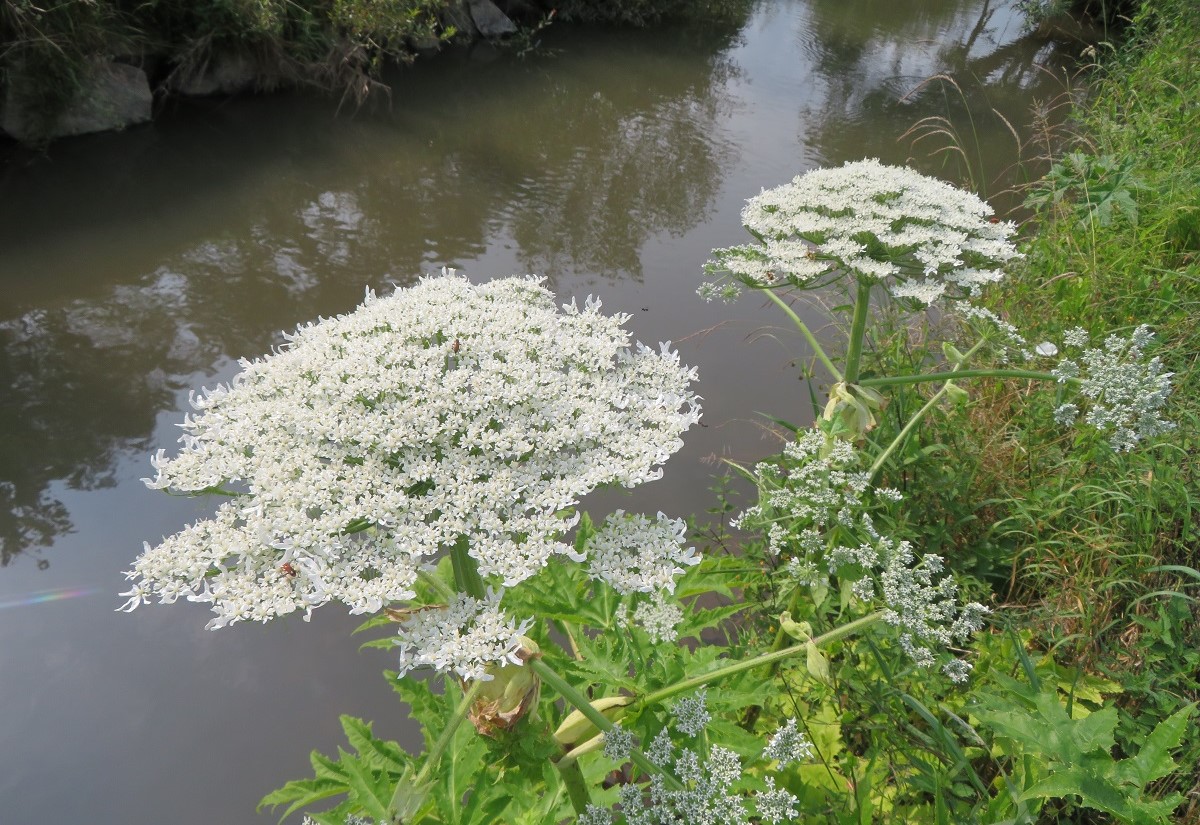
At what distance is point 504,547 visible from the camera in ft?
6.48

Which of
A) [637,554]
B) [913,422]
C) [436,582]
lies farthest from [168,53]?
[637,554]

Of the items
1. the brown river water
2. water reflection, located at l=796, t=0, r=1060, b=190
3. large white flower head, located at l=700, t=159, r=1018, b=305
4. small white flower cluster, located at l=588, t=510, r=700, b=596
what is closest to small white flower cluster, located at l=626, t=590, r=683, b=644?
small white flower cluster, located at l=588, t=510, r=700, b=596

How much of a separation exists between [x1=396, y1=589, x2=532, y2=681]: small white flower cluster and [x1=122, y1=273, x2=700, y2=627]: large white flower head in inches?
4.3

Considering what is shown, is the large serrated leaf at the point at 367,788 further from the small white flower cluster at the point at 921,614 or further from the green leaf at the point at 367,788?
the small white flower cluster at the point at 921,614

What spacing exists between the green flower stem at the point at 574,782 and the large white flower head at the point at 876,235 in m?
2.63

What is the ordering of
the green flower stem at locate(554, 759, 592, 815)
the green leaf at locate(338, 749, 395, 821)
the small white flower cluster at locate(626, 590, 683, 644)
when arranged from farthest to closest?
1. the green leaf at locate(338, 749, 395, 821)
2. the green flower stem at locate(554, 759, 592, 815)
3. the small white flower cluster at locate(626, 590, 683, 644)

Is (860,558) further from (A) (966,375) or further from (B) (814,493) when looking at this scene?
(A) (966,375)

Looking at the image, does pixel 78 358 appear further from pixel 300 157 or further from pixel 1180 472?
pixel 1180 472

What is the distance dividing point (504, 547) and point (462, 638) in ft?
0.86

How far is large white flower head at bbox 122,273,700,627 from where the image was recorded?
197 cm

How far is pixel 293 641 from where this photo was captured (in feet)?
14.5

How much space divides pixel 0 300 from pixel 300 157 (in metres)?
4.68

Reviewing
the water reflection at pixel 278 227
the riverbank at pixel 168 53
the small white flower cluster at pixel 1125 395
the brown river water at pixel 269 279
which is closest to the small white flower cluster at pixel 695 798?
the small white flower cluster at pixel 1125 395

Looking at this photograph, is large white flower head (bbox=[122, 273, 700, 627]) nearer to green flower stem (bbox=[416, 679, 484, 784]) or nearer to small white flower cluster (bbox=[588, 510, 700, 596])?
small white flower cluster (bbox=[588, 510, 700, 596])
